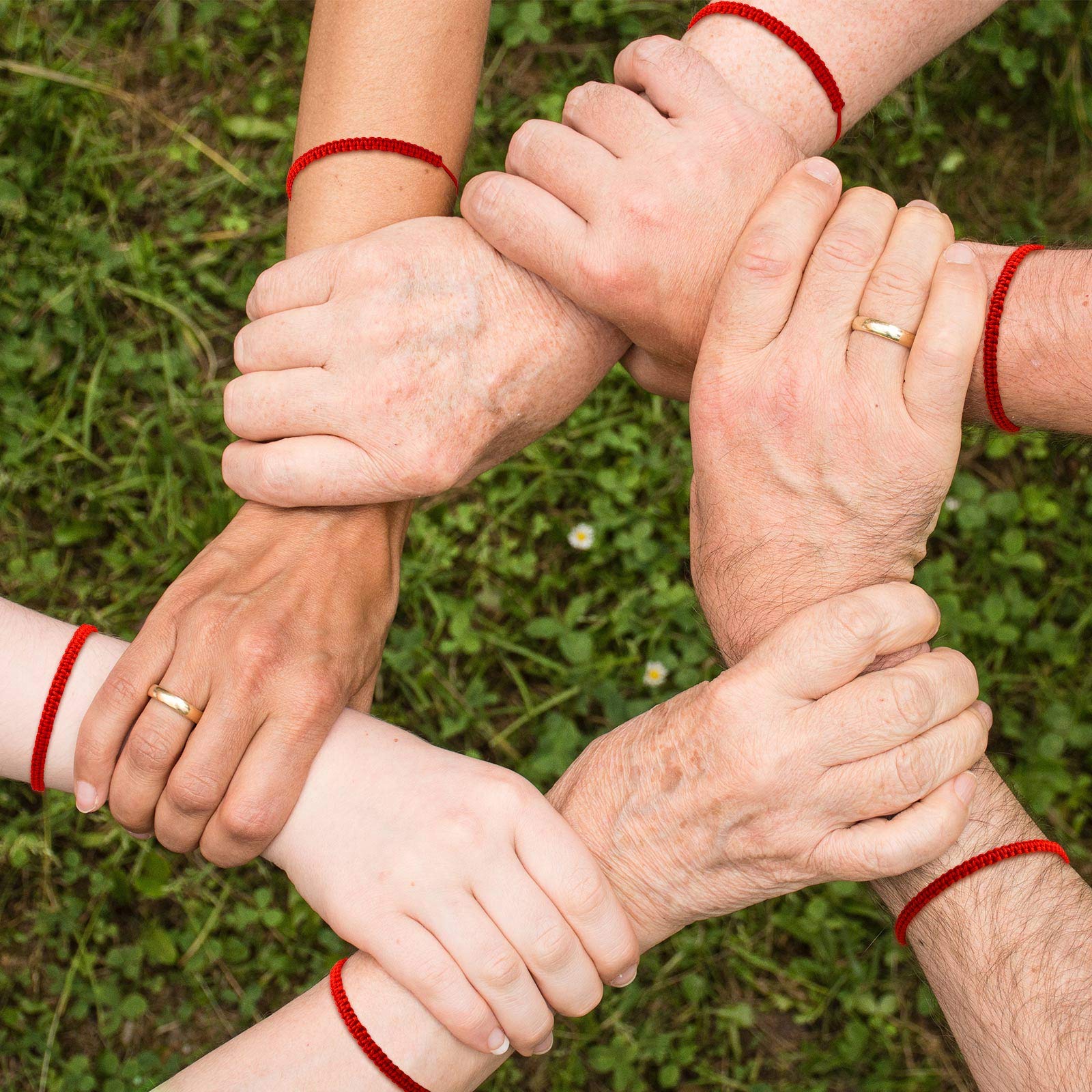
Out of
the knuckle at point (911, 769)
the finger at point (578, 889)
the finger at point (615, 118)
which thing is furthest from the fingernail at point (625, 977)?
the finger at point (615, 118)

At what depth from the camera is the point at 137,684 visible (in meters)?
1.97

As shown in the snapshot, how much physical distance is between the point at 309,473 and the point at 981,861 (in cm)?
145

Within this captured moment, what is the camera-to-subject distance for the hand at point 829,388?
178 centimetres

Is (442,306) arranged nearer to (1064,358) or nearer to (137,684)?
(137,684)

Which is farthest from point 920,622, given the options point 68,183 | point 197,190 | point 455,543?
point 68,183

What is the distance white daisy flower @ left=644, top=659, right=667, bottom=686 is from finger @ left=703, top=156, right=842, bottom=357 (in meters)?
1.39

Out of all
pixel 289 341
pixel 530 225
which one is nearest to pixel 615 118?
pixel 530 225

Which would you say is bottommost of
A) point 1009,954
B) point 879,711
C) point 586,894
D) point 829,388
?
point 586,894

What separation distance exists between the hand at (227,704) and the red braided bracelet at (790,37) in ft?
4.77

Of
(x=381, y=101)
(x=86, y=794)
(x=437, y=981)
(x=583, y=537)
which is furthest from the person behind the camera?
(x=583, y=537)

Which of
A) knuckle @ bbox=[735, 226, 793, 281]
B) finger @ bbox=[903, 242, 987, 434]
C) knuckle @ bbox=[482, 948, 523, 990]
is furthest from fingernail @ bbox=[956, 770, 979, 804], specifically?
knuckle @ bbox=[735, 226, 793, 281]

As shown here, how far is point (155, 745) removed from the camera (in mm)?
1938

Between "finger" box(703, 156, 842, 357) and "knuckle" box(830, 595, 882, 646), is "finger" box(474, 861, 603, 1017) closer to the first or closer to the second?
"knuckle" box(830, 595, 882, 646)

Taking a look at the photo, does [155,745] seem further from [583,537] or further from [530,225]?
[583,537]
